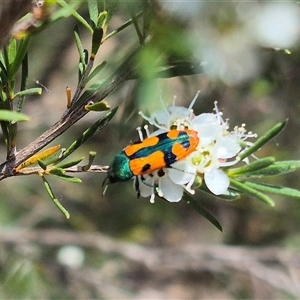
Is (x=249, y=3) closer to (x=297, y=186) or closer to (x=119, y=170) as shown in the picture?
(x=119, y=170)

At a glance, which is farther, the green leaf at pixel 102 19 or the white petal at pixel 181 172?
the white petal at pixel 181 172

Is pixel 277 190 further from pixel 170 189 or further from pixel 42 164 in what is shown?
pixel 42 164

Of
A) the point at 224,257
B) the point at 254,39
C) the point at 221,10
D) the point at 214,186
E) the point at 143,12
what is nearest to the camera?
the point at 143,12

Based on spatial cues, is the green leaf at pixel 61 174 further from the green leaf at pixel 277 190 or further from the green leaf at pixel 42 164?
the green leaf at pixel 277 190

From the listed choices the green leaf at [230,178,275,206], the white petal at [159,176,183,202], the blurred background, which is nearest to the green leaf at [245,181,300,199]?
the green leaf at [230,178,275,206]

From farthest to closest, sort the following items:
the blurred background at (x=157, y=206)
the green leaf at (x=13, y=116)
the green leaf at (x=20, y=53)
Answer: the blurred background at (x=157, y=206), the green leaf at (x=20, y=53), the green leaf at (x=13, y=116)

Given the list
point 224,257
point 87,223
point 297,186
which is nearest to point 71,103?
point 224,257

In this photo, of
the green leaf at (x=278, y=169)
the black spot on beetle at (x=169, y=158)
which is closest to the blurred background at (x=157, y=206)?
the black spot on beetle at (x=169, y=158)

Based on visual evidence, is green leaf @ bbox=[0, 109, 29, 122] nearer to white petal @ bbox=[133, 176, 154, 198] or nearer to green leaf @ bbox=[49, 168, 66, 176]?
green leaf @ bbox=[49, 168, 66, 176]
